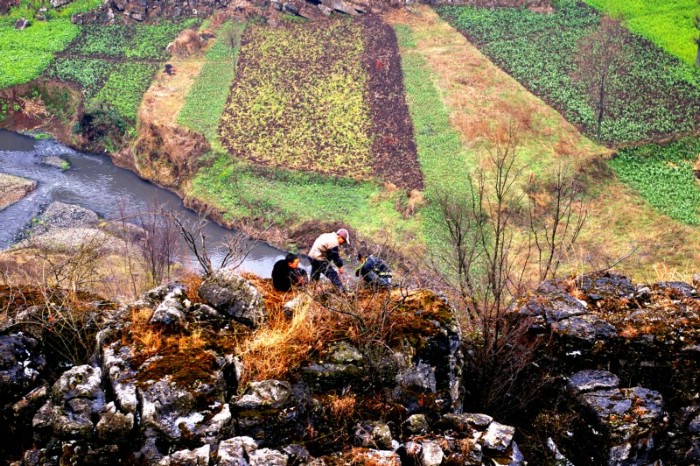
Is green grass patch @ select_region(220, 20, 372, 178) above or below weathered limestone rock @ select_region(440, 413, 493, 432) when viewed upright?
below

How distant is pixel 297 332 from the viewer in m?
14.3

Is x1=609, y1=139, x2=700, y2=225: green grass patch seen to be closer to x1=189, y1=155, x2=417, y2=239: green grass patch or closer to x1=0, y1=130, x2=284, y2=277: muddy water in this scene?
x1=189, y1=155, x2=417, y2=239: green grass patch

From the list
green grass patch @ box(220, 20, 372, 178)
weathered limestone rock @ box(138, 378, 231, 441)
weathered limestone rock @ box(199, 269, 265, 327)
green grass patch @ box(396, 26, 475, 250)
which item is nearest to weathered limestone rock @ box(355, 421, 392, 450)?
weathered limestone rock @ box(138, 378, 231, 441)

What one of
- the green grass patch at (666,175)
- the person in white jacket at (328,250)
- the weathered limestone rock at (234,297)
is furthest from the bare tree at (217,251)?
the green grass patch at (666,175)

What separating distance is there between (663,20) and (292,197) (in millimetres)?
34106

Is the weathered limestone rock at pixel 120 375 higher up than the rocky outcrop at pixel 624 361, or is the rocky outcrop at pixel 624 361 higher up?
the weathered limestone rock at pixel 120 375

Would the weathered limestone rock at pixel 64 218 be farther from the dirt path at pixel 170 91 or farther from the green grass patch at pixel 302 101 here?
the green grass patch at pixel 302 101

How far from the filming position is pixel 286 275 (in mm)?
15992

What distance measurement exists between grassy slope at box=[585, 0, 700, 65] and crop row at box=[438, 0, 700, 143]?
100 cm

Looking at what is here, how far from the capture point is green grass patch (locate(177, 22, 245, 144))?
163 feet

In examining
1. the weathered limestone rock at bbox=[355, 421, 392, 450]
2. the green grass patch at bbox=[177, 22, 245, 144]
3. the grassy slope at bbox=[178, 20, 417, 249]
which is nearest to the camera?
the weathered limestone rock at bbox=[355, 421, 392, 450]

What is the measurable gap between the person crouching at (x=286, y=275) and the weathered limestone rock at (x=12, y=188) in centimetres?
3237

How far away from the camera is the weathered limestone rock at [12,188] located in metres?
43.2

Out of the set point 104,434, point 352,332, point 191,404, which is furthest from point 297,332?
point 104,434
